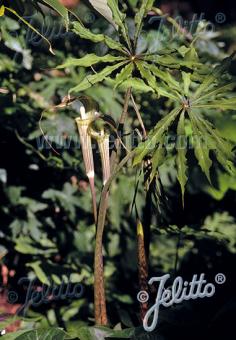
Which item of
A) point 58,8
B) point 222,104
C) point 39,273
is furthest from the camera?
point 39,273

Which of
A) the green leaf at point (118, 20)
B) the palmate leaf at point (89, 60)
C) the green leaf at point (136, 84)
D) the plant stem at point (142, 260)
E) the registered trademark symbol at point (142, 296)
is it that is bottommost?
the registered trademark symbol at point (142, 296)

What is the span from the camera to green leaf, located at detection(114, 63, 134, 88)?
1123mm

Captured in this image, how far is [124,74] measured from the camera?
114cm

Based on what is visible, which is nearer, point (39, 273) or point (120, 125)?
point (120, 125)

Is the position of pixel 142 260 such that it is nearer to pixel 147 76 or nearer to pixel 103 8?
pixel 147 76

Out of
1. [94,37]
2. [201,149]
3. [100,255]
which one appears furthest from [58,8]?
[100,255]

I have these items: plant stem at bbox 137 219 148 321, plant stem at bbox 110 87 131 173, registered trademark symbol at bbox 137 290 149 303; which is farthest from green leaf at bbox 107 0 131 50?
registered trademark symbol at bbox 137 290 149 303

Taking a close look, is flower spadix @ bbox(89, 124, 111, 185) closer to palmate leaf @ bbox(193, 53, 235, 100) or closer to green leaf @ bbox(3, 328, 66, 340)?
palmate leaf @ bbox(193, 53, 235, 100)

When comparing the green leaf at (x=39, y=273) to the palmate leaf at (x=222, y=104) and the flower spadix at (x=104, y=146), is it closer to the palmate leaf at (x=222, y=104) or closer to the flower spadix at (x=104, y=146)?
the flower spadix at (x=104, y=146)

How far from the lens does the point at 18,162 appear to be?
2150 millimetres

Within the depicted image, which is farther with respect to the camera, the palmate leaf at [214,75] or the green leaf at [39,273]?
the green leaf at [39,273]

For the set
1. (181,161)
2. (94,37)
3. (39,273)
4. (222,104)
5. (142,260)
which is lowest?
(39,273)

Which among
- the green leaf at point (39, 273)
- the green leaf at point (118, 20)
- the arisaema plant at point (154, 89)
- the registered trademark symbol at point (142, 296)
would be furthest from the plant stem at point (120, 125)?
the green leaf at point (39, 273)

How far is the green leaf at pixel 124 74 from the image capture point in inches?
44.2
